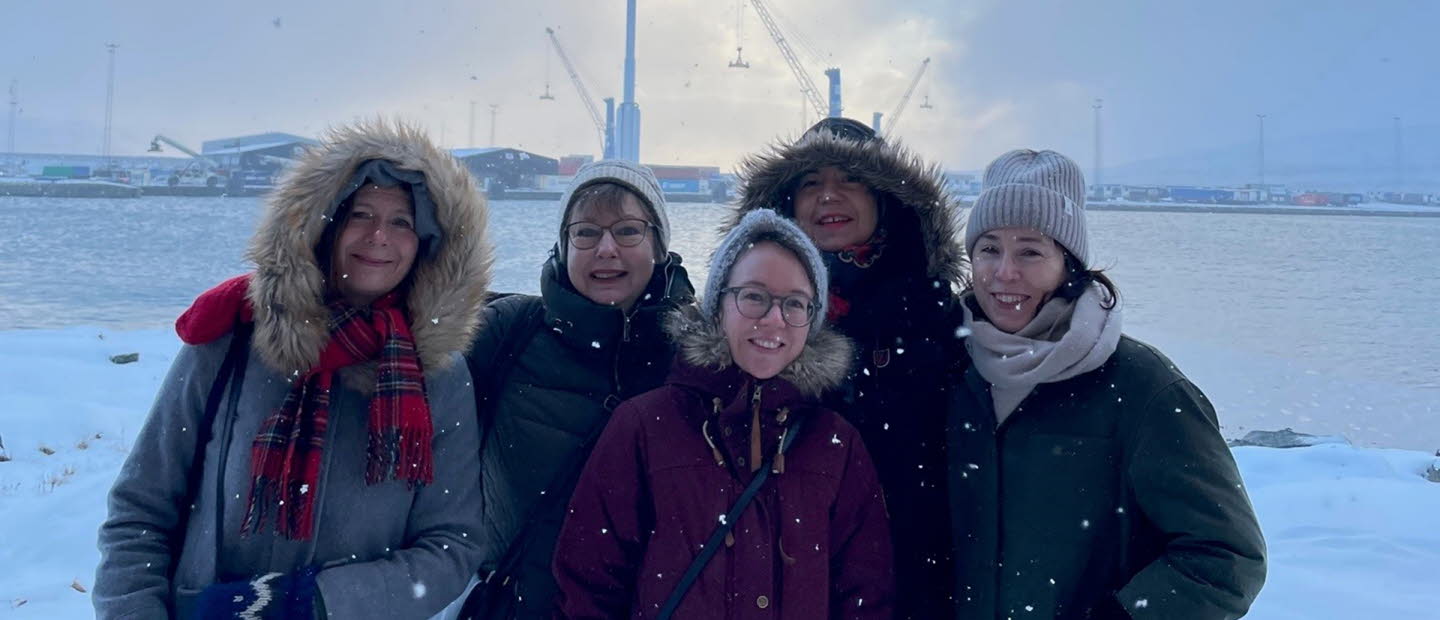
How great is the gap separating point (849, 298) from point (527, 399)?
906 mm

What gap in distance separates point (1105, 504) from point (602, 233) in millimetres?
1355

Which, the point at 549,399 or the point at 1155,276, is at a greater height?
the point at 1155,276

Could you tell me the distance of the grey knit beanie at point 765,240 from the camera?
2.12 metres

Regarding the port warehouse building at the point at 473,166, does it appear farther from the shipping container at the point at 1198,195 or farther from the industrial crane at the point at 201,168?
the shipping container at the point at 1198,195

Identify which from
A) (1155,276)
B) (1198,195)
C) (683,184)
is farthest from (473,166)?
(1198,195)

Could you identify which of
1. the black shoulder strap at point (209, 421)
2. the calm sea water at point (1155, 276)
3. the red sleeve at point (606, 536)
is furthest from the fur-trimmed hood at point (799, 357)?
the calm sea water at point (1155, 276)

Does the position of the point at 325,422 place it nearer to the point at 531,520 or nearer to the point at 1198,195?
the point at 531,520

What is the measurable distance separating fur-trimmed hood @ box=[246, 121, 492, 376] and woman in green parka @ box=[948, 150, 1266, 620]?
46.8 inches

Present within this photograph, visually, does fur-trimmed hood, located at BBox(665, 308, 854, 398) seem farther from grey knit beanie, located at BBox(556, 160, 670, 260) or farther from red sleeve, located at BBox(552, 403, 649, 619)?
grey knit beanie, located at BBox(556, 160, 670, 260)

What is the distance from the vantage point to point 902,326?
7.98 ft

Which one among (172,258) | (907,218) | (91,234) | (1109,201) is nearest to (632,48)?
(91,234)

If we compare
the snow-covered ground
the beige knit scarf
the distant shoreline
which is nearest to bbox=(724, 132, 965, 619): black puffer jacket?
the beige knit scarf

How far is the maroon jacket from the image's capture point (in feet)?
6.13

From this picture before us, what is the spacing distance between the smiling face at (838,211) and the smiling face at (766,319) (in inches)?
21.3
